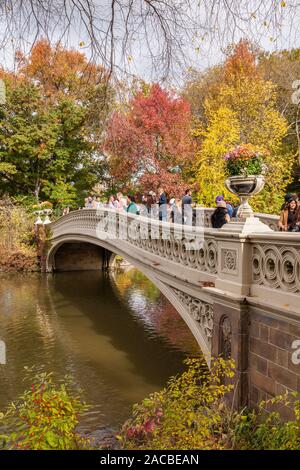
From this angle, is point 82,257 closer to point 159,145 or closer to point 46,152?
point 46,152

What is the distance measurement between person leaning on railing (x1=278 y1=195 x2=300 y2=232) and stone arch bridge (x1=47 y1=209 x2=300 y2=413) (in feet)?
5.55

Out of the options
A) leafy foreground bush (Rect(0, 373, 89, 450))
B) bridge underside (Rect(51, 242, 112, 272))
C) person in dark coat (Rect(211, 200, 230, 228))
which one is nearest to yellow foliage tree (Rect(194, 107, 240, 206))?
bridge underside (Rect(51, 242, 112, 272))

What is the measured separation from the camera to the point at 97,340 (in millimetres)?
13414

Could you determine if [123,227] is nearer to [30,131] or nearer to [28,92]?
[28,92]

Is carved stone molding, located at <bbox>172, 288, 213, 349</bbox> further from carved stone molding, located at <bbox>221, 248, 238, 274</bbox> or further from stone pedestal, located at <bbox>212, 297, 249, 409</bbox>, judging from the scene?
carved stone molding, located at <bbox>221, 248, 238, 274</bbox>

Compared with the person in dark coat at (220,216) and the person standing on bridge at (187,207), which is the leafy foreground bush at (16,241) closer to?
the person standing on bridge at (187,207)

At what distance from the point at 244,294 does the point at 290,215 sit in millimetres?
2924

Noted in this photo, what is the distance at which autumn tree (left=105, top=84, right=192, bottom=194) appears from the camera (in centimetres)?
2408

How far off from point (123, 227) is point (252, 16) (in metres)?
10.4

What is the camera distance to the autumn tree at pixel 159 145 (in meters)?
24.1

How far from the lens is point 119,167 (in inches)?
990

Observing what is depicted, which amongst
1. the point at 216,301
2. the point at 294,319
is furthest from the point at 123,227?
the point at 294,319

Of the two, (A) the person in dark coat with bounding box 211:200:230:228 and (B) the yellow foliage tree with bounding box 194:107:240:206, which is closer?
(A) the person in dark coat with bounding box 211:200:230:228

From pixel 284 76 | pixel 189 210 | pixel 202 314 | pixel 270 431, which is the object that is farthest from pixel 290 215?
pixel 284 76
